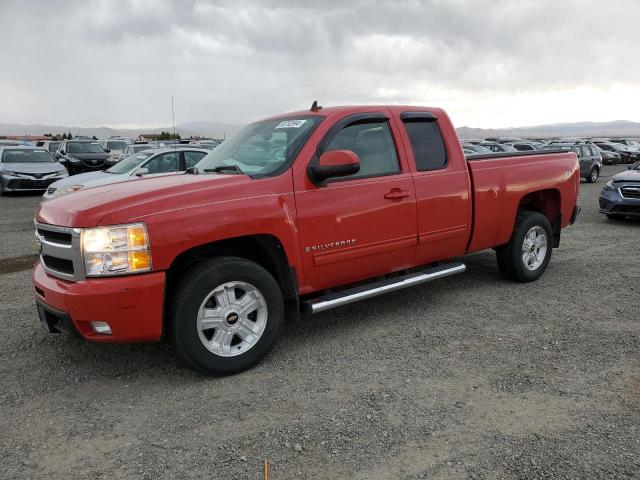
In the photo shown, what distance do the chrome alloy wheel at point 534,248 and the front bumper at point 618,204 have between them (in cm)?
550

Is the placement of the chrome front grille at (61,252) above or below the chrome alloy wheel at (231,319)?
above

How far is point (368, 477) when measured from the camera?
8.95 feet

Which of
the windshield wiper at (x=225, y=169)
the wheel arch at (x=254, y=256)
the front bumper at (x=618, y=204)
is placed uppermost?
the windshield wiper at (x=225, y=169)

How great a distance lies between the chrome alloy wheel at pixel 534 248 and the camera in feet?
20.0

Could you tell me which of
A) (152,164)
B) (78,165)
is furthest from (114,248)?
(78,165)

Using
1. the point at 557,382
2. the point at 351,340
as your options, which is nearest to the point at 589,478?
the point at 557,382

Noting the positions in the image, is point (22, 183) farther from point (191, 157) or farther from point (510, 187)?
point (510, 187)

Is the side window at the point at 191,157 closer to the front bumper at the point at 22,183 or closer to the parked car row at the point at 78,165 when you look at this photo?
the parked car row at the point at 78,165

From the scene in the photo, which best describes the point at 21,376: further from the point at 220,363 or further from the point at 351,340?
the point at 351,340

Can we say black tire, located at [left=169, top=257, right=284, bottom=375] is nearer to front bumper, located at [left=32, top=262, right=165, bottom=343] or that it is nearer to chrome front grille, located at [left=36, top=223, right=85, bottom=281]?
front bumper, located at [left=32, top=262, right=165, bottom=343]

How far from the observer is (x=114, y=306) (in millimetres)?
3412

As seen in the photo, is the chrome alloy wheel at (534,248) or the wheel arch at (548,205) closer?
the chrome alloy wheel at (534,248)

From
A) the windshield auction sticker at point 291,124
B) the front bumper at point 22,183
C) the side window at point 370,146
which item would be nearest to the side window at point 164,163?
the front bumper at point 22,183

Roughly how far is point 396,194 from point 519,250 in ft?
6.94
